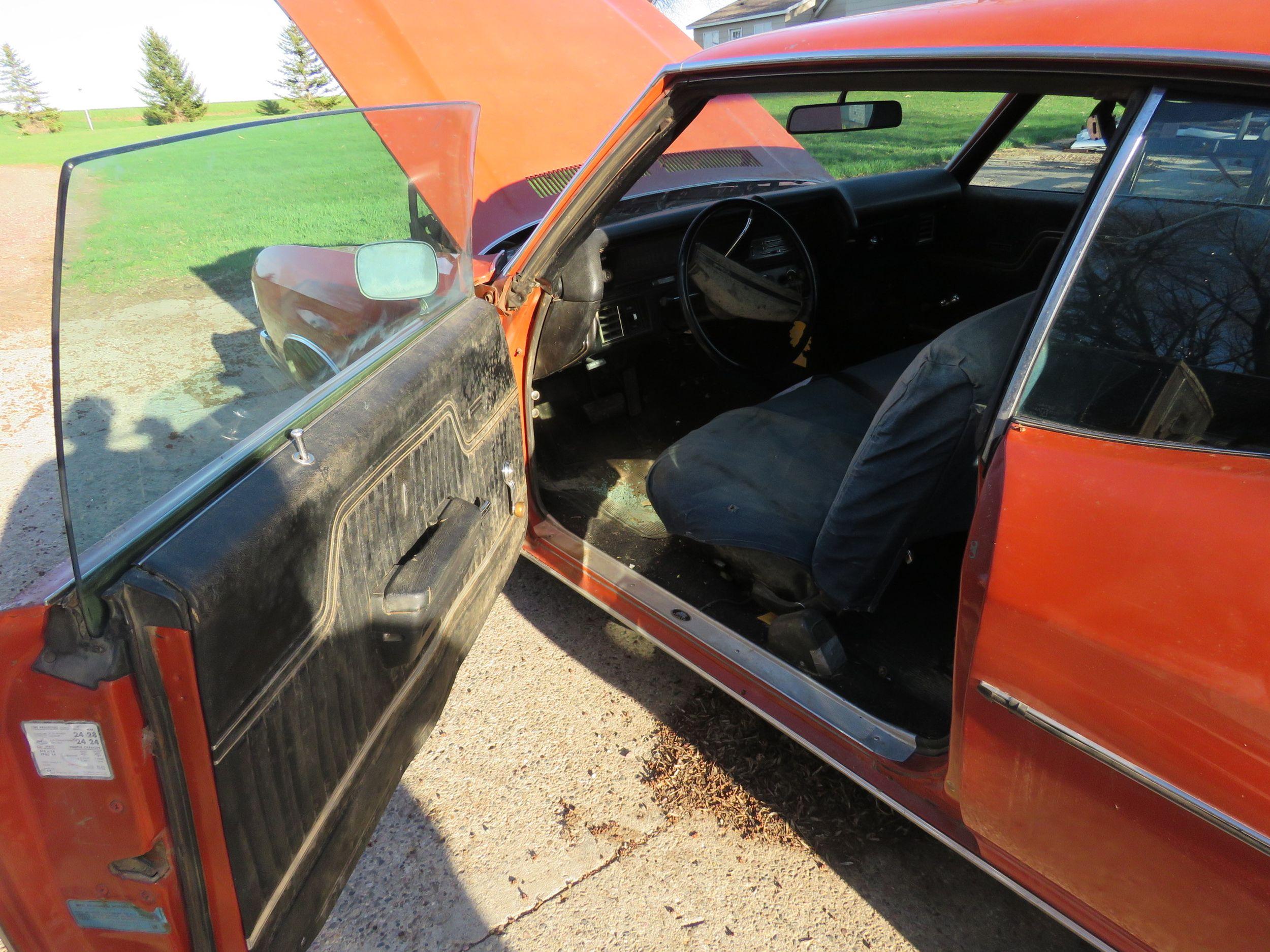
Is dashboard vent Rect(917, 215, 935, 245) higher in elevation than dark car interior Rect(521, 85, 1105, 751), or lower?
higher

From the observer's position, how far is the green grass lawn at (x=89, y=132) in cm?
2241

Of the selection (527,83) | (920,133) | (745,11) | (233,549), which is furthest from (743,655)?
(745,11)

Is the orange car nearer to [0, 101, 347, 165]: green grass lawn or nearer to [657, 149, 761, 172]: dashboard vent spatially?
[657, 149, 761, 172]: dashboard vent

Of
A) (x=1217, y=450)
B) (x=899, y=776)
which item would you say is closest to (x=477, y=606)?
(x=899, y=776)

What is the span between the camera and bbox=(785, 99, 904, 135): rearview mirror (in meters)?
2.66

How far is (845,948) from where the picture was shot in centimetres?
174

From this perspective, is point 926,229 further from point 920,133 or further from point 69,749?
point 69,749

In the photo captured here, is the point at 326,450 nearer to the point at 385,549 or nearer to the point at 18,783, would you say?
the point at 385,549

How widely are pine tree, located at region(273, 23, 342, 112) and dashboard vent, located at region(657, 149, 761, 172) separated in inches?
50.4

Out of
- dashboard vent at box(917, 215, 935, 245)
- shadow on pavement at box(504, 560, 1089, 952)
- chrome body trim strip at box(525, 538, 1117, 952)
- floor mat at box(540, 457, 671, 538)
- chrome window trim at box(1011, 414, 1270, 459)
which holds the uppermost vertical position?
dashboard vent at box(917, 215, 935, 245)

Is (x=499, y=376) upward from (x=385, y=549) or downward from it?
upward

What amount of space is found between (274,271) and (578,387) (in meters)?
1.59

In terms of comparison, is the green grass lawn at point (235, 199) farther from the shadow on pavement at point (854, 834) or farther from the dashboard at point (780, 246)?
the shadow on pavement at point (854, 834)

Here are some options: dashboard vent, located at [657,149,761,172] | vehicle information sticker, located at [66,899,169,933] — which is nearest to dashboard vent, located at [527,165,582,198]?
dashboard vent, located at [657,149,761,172]
